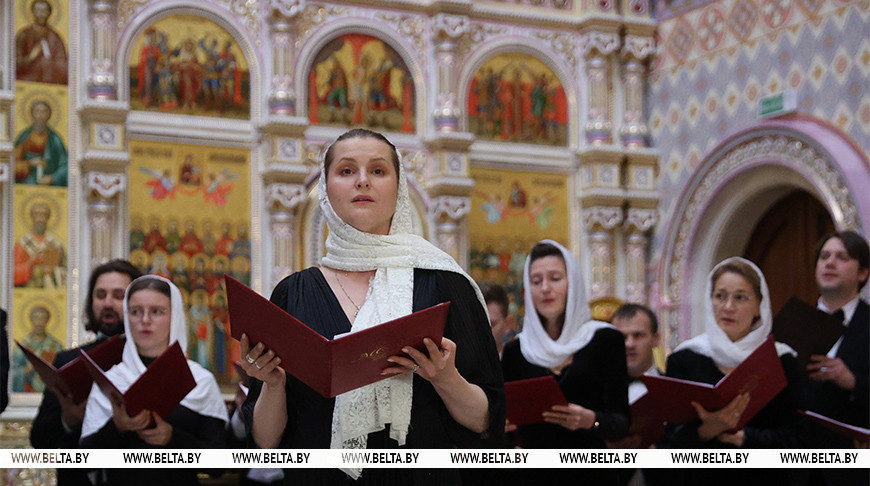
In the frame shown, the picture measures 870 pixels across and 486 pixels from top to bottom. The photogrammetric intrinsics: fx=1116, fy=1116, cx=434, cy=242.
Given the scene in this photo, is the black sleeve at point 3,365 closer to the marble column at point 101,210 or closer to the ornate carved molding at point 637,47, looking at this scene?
the marble column at point 101,210

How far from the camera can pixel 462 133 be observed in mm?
10883

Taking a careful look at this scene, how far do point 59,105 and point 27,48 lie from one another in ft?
1.77

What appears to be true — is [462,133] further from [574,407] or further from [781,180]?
[574,407]

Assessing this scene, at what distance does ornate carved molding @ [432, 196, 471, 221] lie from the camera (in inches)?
424

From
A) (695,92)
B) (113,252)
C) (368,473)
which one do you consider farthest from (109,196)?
(368,473)

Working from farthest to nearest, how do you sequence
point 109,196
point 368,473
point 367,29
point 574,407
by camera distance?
point 367,29 → point 109,196 → point 574,407 → point 368,473

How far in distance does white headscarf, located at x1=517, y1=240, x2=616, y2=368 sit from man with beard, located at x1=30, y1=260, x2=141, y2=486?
1.92 m

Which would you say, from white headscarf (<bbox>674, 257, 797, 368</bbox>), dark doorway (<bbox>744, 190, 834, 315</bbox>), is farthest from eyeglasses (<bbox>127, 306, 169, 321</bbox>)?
dark doorway (<bbox>744, 190, 834, 315</bbox>)

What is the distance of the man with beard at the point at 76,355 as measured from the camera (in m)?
4.90

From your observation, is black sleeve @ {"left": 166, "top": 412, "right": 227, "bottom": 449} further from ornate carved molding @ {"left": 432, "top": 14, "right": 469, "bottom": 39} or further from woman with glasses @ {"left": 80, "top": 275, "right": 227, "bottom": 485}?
ornate carved molding @ {"left": 432, "top": 14, "right": 469, "bottom": 39}

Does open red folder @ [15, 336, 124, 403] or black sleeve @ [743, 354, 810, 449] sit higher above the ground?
open red folder @ [15, 336, 124, 403]

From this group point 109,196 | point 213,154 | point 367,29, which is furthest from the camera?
point 367,29

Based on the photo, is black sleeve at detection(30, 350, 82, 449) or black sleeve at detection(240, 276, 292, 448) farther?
black sleeve at detection(30, 350, 82, 449)

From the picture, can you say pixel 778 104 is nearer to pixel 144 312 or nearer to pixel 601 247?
pixel 601 247
